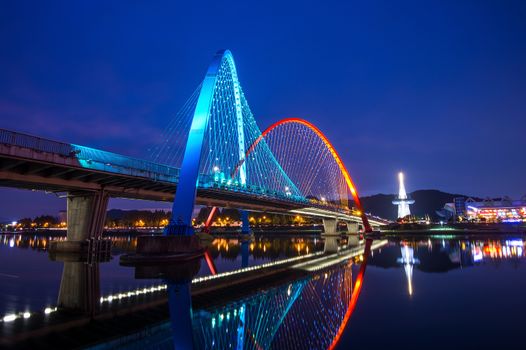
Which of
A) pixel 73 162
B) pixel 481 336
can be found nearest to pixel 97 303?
pixel 481 336

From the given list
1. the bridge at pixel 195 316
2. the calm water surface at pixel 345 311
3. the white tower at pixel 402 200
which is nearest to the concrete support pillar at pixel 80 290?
the bridge at pixel 195 316

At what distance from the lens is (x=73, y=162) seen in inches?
998

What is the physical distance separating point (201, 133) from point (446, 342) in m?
25.6

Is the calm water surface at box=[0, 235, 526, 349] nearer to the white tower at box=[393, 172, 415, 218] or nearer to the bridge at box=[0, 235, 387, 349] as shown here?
the bridge at box=[0, 235, 387, 349]

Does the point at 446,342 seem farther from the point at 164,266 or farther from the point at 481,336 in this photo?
the point at 164,266

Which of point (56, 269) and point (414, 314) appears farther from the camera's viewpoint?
point (56, 269)

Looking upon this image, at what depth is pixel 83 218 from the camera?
30.7 meters

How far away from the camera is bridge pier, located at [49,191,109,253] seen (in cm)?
3073

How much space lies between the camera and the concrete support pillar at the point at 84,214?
101 feet

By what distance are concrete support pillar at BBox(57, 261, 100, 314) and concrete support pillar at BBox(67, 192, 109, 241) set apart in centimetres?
972

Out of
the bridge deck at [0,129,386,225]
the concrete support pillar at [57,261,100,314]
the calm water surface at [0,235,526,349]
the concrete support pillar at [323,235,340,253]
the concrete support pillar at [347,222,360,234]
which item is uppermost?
the bridge deck at [0,129,386,225]

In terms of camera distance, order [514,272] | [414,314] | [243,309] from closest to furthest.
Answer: [414,314], [243,309], [514,272]

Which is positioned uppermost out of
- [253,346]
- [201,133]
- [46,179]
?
[201,133]

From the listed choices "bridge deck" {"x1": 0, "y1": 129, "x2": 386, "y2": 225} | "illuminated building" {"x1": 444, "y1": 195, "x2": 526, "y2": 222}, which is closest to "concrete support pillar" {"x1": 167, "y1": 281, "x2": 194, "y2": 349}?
"bridge deck" {"x1": 0, "y1": 129, "x2": 386, "y2": 225}
